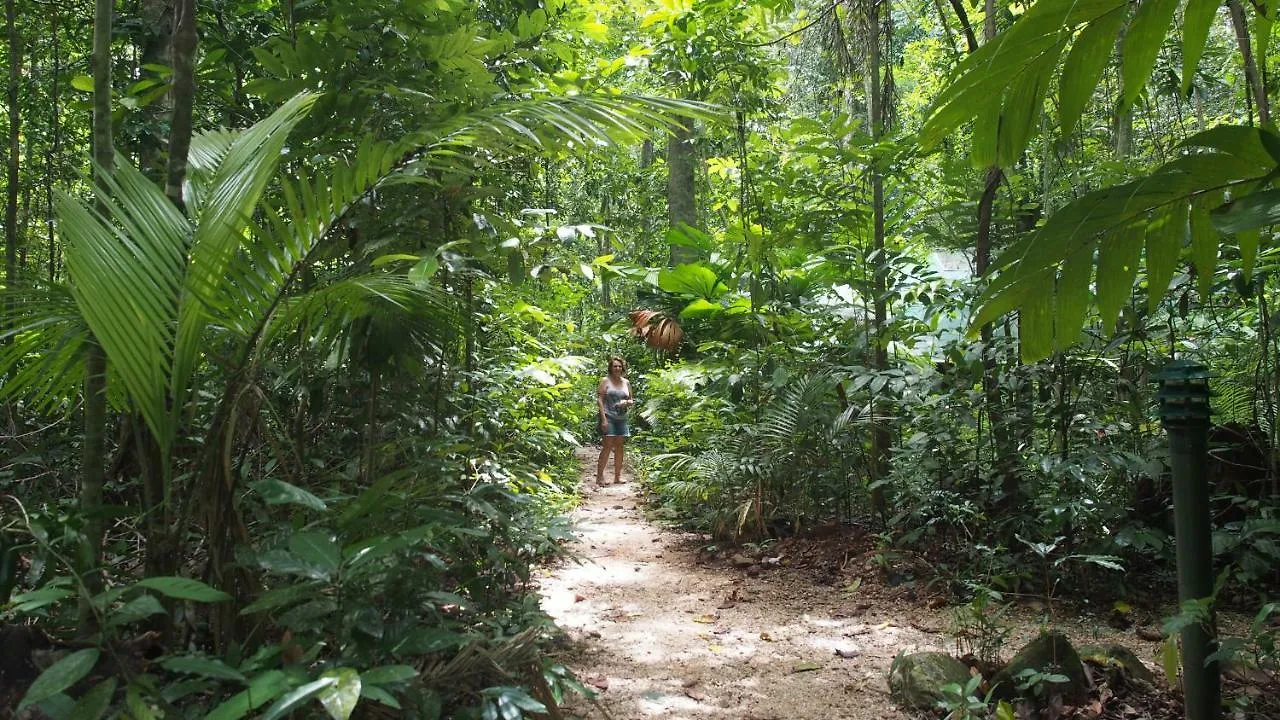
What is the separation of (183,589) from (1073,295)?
181 centimetres

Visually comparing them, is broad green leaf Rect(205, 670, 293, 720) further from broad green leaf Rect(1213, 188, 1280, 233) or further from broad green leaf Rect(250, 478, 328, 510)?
broad green leaf Rect(1213, 188, 1280, 233)

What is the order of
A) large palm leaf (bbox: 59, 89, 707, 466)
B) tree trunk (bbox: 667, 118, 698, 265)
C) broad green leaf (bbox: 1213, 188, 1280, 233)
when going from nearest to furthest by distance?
1. broad green leaf (bbox: 1213, 188, 1280, 233)
2. large palm leaf (bbox: 59, 89, 707, 466)
3. tree trunk (bbox: 667, 118, 698, 265)

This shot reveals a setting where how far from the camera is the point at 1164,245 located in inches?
57.6

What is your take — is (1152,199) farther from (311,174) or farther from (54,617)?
(311,174)

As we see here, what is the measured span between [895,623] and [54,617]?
3.23 metres

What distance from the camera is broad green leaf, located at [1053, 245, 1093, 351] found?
1.45 metres

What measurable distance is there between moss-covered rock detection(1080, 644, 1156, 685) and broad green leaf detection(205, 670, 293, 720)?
262cm

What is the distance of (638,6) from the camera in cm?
653

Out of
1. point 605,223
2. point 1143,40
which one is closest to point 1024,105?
point 1143,40

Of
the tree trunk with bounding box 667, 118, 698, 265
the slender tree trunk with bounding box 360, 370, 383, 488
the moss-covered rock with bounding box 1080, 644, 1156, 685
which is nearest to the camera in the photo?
the moss-covered rock with bounding box 1080, 644, 1156, 685

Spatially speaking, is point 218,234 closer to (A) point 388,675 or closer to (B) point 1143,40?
(A) point 388,675

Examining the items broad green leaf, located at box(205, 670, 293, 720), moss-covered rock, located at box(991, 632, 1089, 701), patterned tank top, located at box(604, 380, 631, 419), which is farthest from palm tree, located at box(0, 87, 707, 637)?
patterned tank top, located at box(604, 380, 631, 419)

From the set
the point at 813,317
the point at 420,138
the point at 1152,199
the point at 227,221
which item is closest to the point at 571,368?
the point at 813,317

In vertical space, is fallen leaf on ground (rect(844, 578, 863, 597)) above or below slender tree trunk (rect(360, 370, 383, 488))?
below
